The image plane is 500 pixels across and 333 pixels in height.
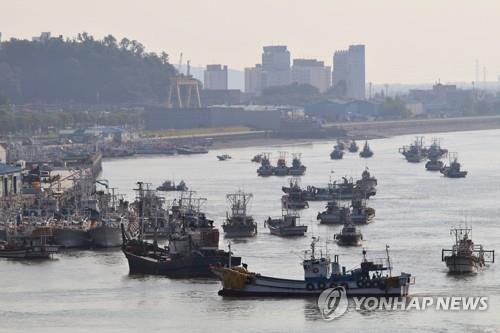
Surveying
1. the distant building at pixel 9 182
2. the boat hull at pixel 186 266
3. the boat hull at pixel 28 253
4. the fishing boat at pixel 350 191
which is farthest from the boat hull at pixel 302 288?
the fishing boat at pixel 350 191

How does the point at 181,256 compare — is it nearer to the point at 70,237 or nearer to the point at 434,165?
the point at 70,237

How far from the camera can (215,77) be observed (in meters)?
163

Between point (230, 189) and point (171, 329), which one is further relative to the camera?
point (230, 189)

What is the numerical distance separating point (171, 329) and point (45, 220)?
39.4 feet

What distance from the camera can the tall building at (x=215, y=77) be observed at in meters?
162

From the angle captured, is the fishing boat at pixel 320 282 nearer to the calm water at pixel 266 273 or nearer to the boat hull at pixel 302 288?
the boat hull at pixel 302 288

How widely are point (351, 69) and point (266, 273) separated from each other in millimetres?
135669

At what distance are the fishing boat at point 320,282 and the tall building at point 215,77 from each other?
134139mm

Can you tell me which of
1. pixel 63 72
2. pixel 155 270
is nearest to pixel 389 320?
pixel 155 270

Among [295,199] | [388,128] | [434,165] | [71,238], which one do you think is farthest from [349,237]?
[388,128]

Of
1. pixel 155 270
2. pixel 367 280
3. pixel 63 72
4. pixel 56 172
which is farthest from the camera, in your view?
pixel 63 72

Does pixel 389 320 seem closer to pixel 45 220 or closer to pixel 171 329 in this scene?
pixel 171 329

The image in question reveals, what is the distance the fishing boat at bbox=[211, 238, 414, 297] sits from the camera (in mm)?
27719

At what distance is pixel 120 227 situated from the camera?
36031 millimetres
